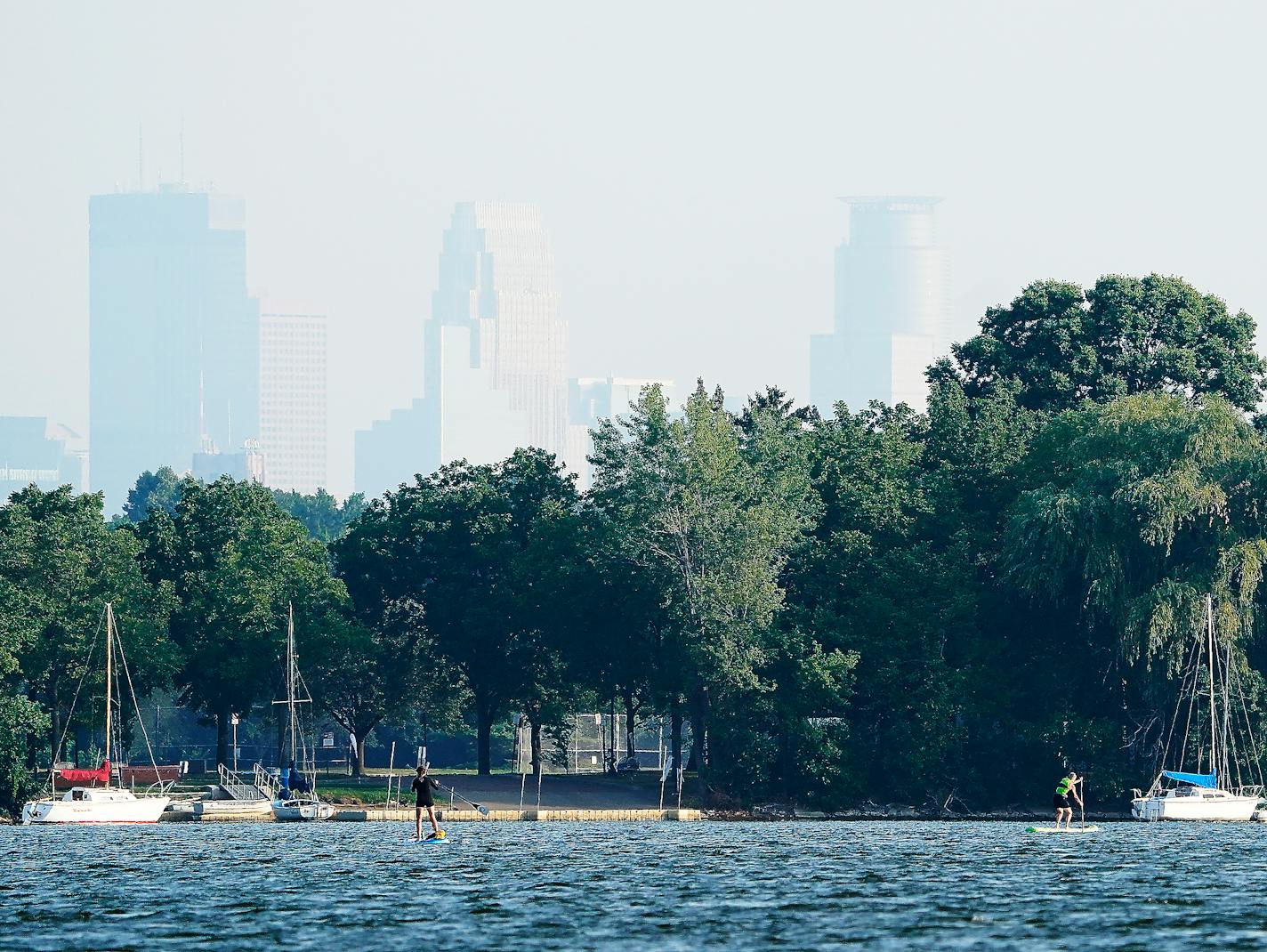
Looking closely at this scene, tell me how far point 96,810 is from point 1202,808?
43738 mm

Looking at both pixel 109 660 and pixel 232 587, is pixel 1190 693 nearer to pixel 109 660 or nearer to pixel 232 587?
pixel 232 587

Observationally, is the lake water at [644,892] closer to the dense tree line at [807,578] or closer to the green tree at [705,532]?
the dense tree line at [807,578]

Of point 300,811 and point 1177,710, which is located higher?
point 1177,710

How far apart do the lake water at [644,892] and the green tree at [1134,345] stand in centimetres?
4239

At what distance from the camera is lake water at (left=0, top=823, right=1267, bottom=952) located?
36.3m

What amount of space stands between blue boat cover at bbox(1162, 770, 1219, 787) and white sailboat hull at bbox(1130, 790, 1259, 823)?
21.3 inches

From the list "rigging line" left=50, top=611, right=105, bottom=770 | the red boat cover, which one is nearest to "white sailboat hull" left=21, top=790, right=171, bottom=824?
the red boat cover

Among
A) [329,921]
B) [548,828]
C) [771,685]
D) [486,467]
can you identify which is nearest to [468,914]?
[329,921]

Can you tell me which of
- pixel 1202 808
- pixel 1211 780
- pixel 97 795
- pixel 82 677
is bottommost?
pixel 1202 808

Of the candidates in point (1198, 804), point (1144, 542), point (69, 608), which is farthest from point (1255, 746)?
point (69, 608)

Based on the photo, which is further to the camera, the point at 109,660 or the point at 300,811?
the point at 109,660

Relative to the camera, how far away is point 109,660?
97062mm

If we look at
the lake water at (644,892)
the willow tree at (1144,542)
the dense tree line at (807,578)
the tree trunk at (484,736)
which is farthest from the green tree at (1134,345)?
the lake water at (644,892)

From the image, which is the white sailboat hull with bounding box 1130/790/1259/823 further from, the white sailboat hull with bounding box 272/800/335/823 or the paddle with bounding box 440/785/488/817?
the white sailboat hull with bounding box 272/800/335/823
